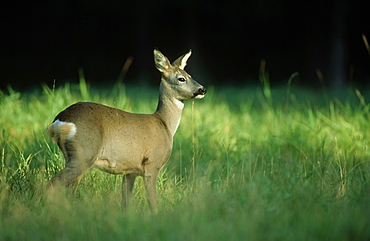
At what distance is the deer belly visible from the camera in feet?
15.1

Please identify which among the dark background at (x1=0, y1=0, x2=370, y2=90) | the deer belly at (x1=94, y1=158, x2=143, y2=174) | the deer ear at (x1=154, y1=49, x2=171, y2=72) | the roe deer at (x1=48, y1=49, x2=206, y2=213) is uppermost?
the deer ear at (x1=154, y1=49, x2=171, y2=72)

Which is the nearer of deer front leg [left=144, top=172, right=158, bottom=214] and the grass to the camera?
the grass

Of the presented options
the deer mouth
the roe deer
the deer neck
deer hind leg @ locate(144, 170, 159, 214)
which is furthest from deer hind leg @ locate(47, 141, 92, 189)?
the deer mouth

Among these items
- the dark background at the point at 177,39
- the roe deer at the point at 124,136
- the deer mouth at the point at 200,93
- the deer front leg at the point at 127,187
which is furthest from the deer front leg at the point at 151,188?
the dark background at the point at 177,39

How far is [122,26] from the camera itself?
20.5m

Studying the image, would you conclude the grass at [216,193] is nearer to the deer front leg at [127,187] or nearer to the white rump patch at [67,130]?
the deer front leg at [127,187]

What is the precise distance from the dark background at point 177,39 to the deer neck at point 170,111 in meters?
11.0

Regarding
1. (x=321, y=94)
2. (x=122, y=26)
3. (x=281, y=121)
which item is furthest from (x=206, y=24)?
(x=281, y=121)

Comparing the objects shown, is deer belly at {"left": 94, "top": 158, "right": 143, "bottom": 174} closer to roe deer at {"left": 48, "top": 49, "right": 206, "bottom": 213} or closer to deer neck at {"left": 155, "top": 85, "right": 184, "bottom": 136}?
roe deer at {"left": 48, "top": 49, "right": 206, "bottom": 213}

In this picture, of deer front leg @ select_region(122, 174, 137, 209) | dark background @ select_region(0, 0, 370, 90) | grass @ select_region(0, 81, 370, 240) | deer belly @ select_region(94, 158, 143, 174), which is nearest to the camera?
grass @ select_region(0, 81, 370, 240)

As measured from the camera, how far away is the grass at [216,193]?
12.1 feet

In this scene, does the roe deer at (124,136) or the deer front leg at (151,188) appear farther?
the deer front leg at (151,188)

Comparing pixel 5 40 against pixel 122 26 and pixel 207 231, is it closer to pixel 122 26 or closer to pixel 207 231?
pixel 122 26

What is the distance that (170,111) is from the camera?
5.30 meters
